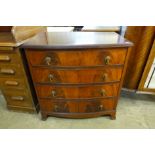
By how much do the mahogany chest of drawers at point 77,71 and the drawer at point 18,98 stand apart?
0.73 feet

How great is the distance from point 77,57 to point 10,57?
0.63m

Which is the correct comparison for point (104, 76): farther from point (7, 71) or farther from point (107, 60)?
point (7, 71)

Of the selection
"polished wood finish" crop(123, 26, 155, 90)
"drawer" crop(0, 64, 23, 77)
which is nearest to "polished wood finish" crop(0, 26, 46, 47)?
"drawer" crop(0, 64, 23, 77)

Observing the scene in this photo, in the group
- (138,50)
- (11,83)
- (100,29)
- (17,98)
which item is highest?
(100,29)

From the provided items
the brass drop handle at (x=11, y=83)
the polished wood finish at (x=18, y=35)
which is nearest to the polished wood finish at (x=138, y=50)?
the polished wood finish at (x=18, y=35)

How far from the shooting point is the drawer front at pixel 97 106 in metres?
1.51

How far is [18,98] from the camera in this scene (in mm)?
1672

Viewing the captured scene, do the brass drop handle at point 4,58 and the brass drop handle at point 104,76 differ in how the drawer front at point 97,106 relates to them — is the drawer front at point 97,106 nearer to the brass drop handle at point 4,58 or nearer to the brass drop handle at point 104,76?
the brass drop handle at point 104,76

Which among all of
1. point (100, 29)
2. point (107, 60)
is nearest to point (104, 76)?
point (107, 60)

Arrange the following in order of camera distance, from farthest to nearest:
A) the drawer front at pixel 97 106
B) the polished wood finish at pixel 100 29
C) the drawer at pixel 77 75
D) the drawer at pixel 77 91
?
the polished wood finish at pixel 100 29 < the drawer front at pixel 97 106 < the drawer at pixel 77 91 < the drawer at pixel 77 75

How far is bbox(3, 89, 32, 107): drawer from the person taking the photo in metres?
1.63

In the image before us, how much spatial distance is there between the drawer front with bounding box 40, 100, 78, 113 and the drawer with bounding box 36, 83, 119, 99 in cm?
8

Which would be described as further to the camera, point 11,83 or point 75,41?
point 11,83
